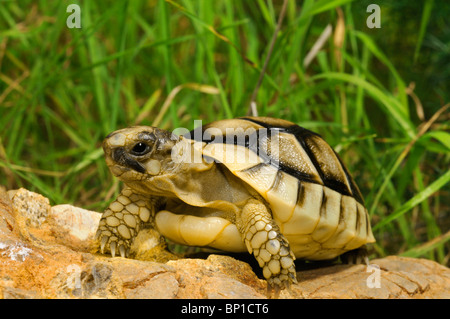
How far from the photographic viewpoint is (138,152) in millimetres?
1701

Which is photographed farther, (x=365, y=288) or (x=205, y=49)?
(x=205, y=49)

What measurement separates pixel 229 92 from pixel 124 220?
4.97 ft

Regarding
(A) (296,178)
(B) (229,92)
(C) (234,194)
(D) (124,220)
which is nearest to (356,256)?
(A) (296,178)

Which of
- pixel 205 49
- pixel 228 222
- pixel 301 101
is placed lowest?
pixel 228 222

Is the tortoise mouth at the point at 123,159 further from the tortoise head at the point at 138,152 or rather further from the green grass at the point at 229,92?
the green grass at the point at 229,92

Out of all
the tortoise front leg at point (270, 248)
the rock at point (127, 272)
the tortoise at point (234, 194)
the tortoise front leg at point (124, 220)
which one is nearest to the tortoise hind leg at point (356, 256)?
the rock at point (127, 272)

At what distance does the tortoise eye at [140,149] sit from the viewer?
5.56 ft

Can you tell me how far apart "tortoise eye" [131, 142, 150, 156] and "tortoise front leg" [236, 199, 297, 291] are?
419 millimetres

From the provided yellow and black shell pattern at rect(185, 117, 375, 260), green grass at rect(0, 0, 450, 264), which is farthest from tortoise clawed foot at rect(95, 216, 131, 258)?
green grass at rect(0, 0, 450, 264)

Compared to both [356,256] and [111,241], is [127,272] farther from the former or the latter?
[356,256]

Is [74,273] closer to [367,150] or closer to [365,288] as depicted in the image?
[365,288]

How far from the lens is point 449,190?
2.95m

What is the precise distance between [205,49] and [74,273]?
1.88 meters
